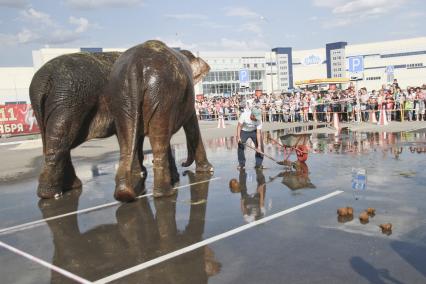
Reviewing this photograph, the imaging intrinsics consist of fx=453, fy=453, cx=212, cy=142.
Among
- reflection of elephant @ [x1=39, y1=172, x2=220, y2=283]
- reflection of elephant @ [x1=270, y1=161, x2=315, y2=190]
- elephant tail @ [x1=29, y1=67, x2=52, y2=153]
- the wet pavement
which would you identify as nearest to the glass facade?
reflection of elephant @ [x1=270, y1=161, x2=315, y2=190]

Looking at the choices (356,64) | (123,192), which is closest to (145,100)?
(123,192)

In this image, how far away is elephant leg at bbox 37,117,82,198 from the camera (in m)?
7.78

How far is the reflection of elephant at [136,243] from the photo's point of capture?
4469mm

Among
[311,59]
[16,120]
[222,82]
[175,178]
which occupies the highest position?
[311,59]

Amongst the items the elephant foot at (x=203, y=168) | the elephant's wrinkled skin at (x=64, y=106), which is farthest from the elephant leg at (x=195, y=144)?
the elephant's wrinkled skin at (x=64, y=106)

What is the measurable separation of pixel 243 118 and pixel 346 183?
2959 mm

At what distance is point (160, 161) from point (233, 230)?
219 centimetres

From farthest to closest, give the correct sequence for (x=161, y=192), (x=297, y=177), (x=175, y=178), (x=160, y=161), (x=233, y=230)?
1. (x=175, y=178)
2. (x=297, y=177)
3. (x=161, y=192)
4. (x=160, y=161)
5. (x=233, y=230)

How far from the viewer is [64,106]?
7.70 meters

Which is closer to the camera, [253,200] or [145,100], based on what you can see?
[145,100]

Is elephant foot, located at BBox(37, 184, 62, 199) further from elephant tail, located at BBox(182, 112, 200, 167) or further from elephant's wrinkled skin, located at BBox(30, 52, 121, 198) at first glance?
elephant tail, located at BBox(182, 112, 200, 167)

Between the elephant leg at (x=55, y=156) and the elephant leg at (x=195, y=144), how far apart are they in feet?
8.14

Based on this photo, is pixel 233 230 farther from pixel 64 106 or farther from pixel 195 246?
pixel 64 106

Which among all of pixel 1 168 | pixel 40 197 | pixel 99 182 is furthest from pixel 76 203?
pixel 1 168
